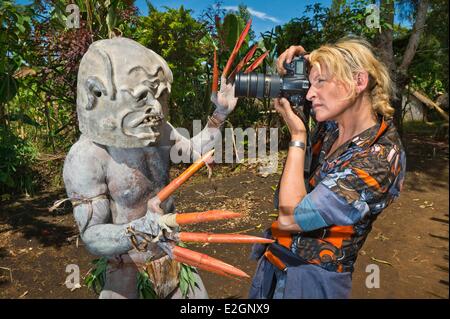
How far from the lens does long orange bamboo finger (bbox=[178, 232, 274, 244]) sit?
2.56ft

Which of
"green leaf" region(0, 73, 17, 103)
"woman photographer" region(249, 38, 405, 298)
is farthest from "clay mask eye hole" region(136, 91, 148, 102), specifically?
"green leaf" region(0, 73, 17, 103)

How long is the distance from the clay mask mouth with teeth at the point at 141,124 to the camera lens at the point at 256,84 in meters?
0.33

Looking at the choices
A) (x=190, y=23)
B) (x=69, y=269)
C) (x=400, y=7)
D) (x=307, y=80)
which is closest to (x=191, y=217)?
(x=307, y=80)

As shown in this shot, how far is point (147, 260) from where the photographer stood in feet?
4.51

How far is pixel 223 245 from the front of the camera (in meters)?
3.62

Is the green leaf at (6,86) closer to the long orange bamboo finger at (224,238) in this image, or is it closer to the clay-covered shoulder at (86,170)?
the clay-covered shoulder at (86,170)

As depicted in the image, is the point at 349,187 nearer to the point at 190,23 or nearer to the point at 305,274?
the point at 305,274

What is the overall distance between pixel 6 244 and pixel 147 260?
308 centimetres

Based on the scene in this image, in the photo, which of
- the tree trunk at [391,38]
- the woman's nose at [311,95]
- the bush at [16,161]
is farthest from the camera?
the tree trunk at [391,38]

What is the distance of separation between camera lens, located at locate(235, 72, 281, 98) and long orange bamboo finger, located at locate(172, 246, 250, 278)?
0.66 meters

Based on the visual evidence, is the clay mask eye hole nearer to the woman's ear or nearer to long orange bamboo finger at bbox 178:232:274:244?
long orange bamboo finger at bbox 178:232:274:244

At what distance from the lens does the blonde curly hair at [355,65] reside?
118 centimetres

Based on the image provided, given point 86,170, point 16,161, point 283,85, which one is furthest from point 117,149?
point 16,161

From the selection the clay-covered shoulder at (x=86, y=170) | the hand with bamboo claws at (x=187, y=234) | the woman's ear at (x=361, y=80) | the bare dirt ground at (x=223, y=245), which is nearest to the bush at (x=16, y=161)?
the bare dirt ground at (x=223, y=245)
